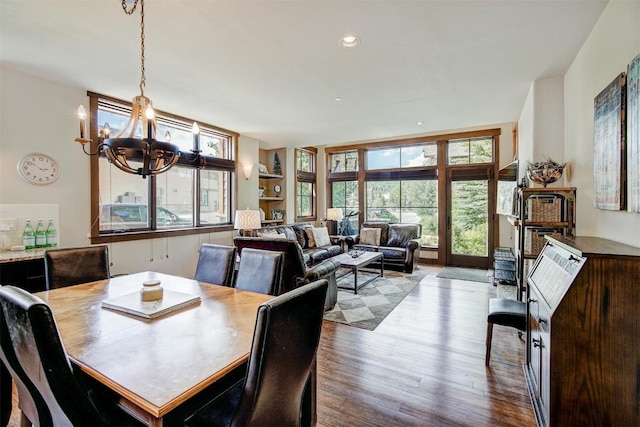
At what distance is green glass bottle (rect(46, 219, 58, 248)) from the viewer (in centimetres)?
342

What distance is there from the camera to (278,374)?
1.17 metres

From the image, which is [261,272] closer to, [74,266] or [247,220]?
[74,266]

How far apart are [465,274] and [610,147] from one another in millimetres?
4247

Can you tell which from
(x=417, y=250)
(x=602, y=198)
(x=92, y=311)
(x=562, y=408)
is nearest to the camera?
(x=562, y=408)

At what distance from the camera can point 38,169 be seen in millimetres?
3373

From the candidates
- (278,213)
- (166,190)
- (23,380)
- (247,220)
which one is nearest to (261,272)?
(23,380)

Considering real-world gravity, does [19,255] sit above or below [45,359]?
above

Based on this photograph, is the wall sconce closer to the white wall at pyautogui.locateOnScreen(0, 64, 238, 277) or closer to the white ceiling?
the white ceiling

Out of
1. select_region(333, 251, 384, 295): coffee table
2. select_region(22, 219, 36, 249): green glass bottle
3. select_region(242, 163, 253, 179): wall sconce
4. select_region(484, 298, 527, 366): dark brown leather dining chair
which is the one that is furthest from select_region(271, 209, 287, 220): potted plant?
select_region(484, 298, 527, 366): dark brown leather dining chair

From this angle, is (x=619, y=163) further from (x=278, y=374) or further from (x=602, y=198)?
(x=278, y=374)

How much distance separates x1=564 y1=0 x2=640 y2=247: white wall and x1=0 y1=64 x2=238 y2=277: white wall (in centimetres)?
503

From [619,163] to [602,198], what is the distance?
0.38 metres

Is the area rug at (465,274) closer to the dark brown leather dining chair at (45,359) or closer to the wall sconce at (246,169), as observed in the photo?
the wall sconce at (246,169)

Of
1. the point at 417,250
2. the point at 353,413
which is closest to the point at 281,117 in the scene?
the point at 417,250
